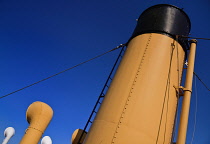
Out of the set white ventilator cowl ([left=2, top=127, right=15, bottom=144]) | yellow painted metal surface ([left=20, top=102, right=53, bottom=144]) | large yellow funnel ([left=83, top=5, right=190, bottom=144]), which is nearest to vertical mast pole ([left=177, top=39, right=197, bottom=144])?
large yellow funnel ([left=83, top=5, right=190, bottom=144])

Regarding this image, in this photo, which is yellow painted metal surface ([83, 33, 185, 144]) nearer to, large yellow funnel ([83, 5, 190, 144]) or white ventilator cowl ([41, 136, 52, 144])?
large yellow funnel ([83, 5, 190, 144])

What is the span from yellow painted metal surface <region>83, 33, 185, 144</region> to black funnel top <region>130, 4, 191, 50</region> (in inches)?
12.2

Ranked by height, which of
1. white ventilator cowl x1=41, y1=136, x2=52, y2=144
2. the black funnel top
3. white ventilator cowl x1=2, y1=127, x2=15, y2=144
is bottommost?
white ventilator cowl x1=2, y1=127, x2=15, y2=144

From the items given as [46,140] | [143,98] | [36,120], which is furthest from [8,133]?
[143,98]

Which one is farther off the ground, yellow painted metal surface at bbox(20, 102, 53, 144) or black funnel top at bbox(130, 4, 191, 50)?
black funnel top at bbox(130, 4, 191, 50)

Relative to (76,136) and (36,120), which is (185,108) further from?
(36,120)

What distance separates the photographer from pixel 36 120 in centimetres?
820

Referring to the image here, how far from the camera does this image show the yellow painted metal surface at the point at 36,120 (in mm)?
8055

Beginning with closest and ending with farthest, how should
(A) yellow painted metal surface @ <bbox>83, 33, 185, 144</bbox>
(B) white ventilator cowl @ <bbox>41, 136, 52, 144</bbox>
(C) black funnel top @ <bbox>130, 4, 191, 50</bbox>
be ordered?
(A) yellow painted metal surface @ <bbox>83, 33, 185, 144</bbox>, (C) black funnel top @ <bbox>130, 4, 191, 50</bbox>, (B) white ventilator cowl @ <bbox>41, 136, 52, 144</bbox>

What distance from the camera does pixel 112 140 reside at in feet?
13.5

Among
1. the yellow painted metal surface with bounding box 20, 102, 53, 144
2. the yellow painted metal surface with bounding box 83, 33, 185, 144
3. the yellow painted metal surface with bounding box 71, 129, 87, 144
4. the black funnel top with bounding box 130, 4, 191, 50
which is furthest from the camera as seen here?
the yellow painted metal surface with bounding box 20, 102, 53, 144

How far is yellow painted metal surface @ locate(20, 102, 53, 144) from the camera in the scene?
8.05 metres

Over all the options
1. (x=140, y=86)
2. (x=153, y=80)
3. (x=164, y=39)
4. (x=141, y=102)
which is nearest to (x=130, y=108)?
(x=141, y=102)

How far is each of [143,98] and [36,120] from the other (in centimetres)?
551
